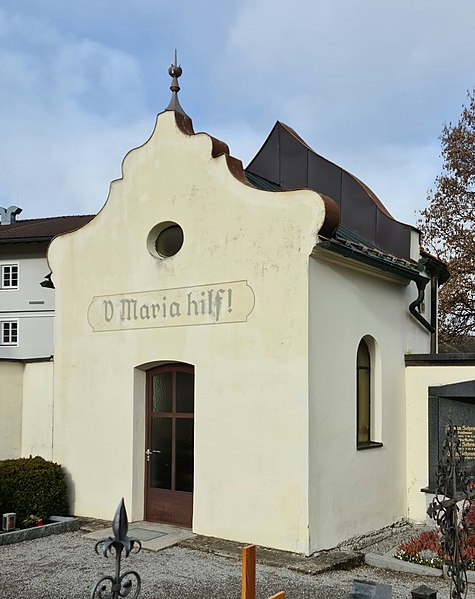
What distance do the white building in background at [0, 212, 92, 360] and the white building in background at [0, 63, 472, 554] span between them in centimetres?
1809

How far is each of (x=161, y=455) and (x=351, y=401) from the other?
2992mm

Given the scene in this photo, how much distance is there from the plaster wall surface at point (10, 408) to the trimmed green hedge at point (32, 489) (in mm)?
1177

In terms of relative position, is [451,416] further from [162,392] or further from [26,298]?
[26,298]

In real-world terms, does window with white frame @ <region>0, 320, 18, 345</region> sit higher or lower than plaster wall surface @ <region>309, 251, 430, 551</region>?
higher

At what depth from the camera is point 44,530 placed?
33.2 ft

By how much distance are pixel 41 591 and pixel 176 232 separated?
5376 mm

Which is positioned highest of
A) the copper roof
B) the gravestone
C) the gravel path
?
the copper roof

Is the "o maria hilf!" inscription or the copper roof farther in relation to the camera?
the copper roof

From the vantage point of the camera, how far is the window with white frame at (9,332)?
31000 millimetres

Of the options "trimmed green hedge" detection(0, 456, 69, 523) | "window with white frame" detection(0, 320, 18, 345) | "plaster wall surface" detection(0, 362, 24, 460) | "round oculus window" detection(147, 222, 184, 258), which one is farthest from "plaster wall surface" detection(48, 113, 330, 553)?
"window with white frame" detection(0, 320, 18, 345)

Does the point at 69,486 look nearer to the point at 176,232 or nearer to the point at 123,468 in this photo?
the point at 123,468

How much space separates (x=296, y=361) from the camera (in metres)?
9.09

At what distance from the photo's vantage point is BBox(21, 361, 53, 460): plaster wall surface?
39.6 ft

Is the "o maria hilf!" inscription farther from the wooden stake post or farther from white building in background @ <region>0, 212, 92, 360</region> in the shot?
white building in background @ <region>0, 212, 92, 360</region>
